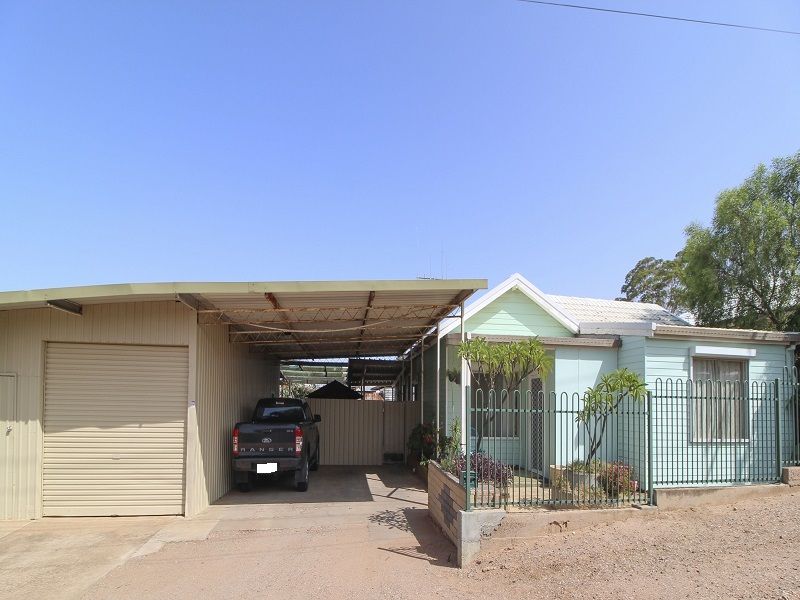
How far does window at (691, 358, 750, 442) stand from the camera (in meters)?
10.3

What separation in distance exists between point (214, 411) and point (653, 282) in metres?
31.6

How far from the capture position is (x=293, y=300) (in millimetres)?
9406

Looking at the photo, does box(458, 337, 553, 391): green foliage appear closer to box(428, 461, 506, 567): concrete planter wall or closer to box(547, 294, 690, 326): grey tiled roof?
box(428, 461, 506, 567): concrete planter wall

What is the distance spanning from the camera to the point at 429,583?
20.4 ft

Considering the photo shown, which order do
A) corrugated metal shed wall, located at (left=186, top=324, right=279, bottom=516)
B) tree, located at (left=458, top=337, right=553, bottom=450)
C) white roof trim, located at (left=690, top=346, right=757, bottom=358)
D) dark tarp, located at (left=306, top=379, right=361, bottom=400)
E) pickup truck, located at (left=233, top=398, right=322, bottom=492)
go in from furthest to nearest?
dark tarp, located at (left=306, top=379, right=361, bottom=400)
pickup truck, located at (left=233, top=398, right=322, bottom=492)
white roof trim, located at (left=690, top=346, right=757, bottom=358)
corrugated metal shed wall, located at (left=186, top=324, right=279, bottom=516)
tree, located at (left=458, top=337, right=553, bottom=450)

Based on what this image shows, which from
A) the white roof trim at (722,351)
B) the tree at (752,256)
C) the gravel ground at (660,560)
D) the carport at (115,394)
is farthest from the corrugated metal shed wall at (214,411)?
the tree at (752,256)

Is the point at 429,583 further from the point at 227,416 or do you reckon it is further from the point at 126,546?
the point at 227,416

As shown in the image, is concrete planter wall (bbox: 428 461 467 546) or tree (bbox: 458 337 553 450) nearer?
concrete planter wall (bbox: 428 461 467 546)

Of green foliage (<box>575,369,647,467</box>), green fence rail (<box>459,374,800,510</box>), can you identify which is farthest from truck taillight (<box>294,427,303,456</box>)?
green foliage (<box>575,369,647,467</box>)

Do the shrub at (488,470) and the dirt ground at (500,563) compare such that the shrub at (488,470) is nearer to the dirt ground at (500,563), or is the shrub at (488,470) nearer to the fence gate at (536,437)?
the dirt ground at (500,563)

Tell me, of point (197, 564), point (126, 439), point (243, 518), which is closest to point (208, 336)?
point (126, 439)

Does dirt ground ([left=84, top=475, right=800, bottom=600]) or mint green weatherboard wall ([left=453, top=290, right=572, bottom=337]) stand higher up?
mint green weatherboard wall ([left=453, top=290, right=572, bottom=337])

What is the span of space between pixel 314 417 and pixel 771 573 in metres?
9.70

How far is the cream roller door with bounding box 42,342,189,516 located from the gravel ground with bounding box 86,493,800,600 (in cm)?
192
